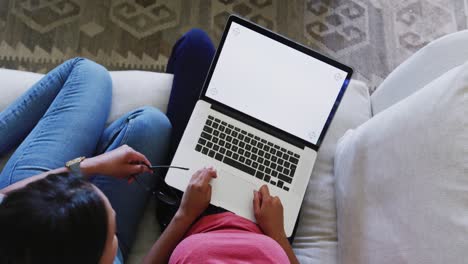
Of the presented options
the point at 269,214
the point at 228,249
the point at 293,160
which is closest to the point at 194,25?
the point at 293,160

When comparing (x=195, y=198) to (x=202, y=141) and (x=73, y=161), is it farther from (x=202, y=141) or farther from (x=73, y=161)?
(x=73, y=161)

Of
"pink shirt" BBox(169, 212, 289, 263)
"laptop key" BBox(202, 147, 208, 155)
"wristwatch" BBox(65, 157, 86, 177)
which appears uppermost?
"laptop key" BBox(202, 147, 208, 155)

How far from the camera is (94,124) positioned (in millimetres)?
975

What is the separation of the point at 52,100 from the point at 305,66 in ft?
2.05

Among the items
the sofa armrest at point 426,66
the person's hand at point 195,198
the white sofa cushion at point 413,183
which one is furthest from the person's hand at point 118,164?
the sofa armrest at point 426,66

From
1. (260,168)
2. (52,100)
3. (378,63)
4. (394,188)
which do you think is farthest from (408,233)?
(378,63)

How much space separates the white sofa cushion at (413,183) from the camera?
0.67 metres

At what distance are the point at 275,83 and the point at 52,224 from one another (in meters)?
0.57

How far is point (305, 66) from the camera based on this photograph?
934mm

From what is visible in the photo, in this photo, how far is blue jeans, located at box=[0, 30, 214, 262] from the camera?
2.96ft

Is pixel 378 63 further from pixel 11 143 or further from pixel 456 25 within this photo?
pixel 11 143

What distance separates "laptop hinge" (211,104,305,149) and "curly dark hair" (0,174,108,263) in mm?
399

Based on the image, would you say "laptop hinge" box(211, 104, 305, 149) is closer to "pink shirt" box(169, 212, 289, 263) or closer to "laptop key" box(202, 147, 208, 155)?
"laptop key" box(202, 147, 208, 155)

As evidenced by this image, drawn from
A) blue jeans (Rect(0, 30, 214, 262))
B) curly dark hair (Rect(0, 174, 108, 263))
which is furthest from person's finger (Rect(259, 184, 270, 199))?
curly dark hair (Rect(0, 174, 108, 263))
